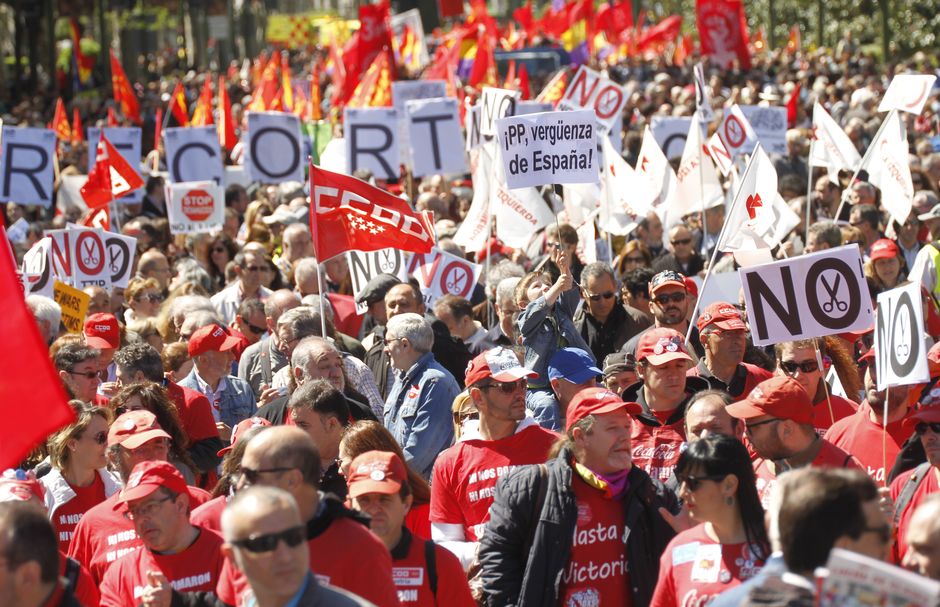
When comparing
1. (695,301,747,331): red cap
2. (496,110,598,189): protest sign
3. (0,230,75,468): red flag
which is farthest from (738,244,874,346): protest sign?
(0,230,75,468): red flag

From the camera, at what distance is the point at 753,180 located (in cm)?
934

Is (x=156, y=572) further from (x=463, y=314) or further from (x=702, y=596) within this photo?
(x=463, y=314)

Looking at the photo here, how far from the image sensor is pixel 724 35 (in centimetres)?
3134

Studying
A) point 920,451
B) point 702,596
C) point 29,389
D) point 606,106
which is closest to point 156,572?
point 29,389

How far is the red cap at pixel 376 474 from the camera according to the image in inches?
205

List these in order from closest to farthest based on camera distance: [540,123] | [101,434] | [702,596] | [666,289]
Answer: [702,596] → [101,434] → [666,289] → [540,123]

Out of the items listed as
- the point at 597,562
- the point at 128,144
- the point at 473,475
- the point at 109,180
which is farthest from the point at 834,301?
the point at 128,144

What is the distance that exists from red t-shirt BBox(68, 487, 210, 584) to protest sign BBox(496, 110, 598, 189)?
508cm

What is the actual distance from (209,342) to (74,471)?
1.82m

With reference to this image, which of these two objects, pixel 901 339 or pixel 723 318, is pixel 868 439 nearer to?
pixel 901 339

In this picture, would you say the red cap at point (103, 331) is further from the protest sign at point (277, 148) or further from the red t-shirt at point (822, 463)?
the protest sign at point (277, 148)

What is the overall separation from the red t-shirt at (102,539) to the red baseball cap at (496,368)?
4.66 ft

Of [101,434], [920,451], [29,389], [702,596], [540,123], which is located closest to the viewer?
[29,389]

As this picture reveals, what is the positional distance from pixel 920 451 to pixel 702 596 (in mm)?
1701
